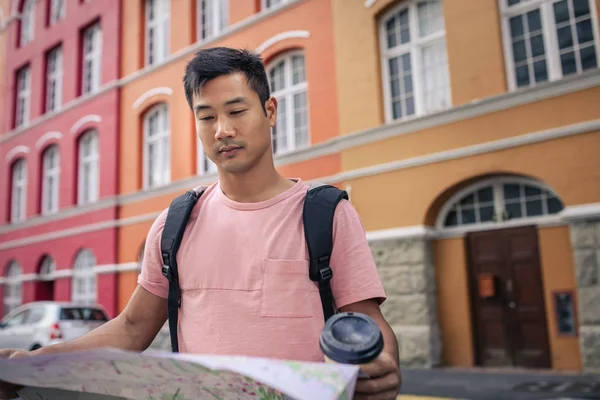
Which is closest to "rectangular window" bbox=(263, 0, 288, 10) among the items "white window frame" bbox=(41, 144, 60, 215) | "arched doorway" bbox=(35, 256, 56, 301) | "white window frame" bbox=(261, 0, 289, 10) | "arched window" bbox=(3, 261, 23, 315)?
"white window frame" bbox=(261, 0, 289, 10)

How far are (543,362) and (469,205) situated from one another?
2.72 meters

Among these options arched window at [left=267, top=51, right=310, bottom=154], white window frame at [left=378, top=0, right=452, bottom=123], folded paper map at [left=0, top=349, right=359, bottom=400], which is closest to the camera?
folded paper map at [left=0, top=349, right=359, bottom=400]

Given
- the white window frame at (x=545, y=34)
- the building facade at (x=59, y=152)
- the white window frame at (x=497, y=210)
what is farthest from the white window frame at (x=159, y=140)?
the white window frame at (x=545, y=34)

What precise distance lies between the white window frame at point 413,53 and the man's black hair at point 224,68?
26.1 ft

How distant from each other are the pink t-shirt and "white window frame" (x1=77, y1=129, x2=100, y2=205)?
15.5 metres

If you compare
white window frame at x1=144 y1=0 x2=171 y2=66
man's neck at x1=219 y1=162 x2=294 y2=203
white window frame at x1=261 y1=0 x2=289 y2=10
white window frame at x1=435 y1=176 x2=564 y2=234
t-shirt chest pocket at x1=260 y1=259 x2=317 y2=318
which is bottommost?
t-shirt chest pocket at x1=260 y1=259 x2=317 y2=318

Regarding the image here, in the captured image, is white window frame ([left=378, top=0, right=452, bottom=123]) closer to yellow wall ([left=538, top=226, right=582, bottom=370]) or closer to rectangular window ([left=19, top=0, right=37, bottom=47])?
yellow wall ([left=538, top=226, right=582, bottom=370])

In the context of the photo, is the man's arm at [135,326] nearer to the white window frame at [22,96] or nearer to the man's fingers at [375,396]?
the man's fingers at [375,396]

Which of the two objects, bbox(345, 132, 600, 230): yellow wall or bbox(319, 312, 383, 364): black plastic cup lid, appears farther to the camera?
bbox(345, 132, 600, 230): yellow wall

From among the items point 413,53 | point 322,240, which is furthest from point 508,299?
point 322,240

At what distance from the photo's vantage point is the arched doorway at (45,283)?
17.2 metres

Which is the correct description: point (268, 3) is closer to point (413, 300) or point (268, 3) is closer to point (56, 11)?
point (413, 300)

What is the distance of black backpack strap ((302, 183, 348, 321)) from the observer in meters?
1.41

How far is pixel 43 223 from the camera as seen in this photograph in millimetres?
17297
